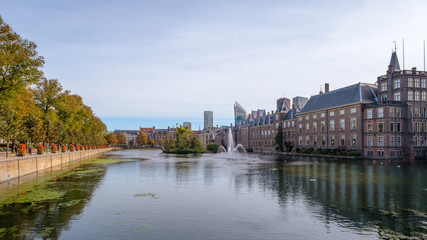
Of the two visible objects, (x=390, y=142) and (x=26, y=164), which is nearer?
(x=26, y=164)

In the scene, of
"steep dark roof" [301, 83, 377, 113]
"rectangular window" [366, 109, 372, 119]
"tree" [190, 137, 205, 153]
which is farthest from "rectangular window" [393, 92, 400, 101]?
"tree" [190, 137, 205, 153]

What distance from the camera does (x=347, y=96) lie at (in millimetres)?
74438

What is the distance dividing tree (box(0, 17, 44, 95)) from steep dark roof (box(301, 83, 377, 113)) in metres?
68.5

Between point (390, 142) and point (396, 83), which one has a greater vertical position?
point (396, 83)

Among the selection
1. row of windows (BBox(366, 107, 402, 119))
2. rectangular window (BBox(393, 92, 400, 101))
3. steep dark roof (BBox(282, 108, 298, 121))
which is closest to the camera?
row of windows (BBox(366, 107, 402, 119))

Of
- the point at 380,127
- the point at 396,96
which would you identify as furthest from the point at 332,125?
the point at 396,96

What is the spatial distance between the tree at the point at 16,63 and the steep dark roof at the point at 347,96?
6851cm

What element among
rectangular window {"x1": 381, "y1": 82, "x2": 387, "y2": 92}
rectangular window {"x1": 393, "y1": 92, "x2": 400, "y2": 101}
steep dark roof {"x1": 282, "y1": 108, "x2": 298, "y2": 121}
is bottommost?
steep dark roof {"x1": 282, "y1": 108, "x2": 298, "y2": 121}

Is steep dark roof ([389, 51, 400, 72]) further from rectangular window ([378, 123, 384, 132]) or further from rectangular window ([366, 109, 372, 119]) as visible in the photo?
rectangular window ([378, 123, 384, 132])

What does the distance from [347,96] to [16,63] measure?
2839 inches

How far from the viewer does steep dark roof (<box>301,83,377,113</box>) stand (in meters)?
70.5

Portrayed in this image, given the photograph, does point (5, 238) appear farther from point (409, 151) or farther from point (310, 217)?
point (409, 151)

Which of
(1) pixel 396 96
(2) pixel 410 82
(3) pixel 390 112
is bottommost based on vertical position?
(3) pixel 390 112

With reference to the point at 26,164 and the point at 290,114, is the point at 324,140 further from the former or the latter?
the point at 26,164
